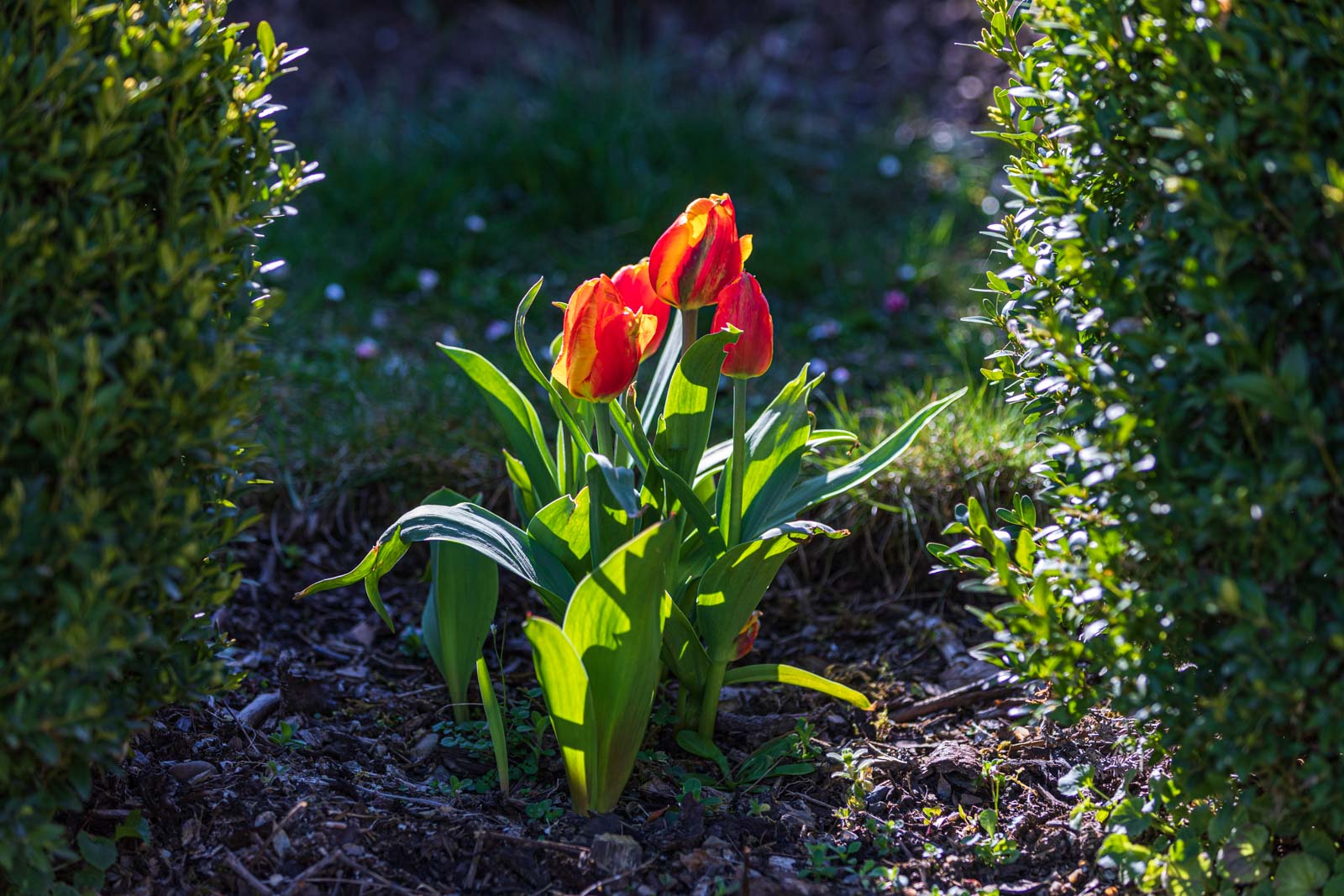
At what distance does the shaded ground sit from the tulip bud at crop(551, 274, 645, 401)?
24.8 inches

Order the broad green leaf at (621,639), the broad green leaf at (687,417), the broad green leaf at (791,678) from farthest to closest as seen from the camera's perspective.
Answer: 1. the broad green leaf at (791,678)
2. the broad green leaf at (687,417)
3. the broad green leaf at (621,639)

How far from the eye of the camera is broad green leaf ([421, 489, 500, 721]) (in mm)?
2137

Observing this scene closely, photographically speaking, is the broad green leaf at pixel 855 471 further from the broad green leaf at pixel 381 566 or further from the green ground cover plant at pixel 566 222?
the green ground cover plant at pixel 566 222

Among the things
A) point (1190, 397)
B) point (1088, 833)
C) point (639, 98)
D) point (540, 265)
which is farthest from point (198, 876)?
point (639, 98)

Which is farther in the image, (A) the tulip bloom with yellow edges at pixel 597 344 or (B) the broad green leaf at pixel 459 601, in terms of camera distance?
(B) the broad green leaf at pixel 459 601

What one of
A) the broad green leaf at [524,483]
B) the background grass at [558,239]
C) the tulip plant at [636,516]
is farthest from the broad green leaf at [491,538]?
the background grass at [558,239]

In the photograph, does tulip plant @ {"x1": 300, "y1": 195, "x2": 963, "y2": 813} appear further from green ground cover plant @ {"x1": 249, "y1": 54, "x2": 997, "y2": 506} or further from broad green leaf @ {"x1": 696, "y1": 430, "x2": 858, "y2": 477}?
green ground cover plant @ {"x1": 249, "y1": 54, "x2": 997, "y2": 506}

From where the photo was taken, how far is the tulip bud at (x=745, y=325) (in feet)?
6.07

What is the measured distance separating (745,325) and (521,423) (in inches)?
19.1

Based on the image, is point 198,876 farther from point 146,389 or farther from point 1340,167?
point 1340,167

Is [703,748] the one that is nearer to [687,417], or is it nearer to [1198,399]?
[687,417]

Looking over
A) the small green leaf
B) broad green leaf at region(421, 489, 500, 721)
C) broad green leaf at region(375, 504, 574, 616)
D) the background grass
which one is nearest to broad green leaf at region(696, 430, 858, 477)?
broad green leaf at region(375, 504, 574, 616)

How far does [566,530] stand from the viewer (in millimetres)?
1996

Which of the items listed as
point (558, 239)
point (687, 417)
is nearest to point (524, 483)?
point (687, 417)
